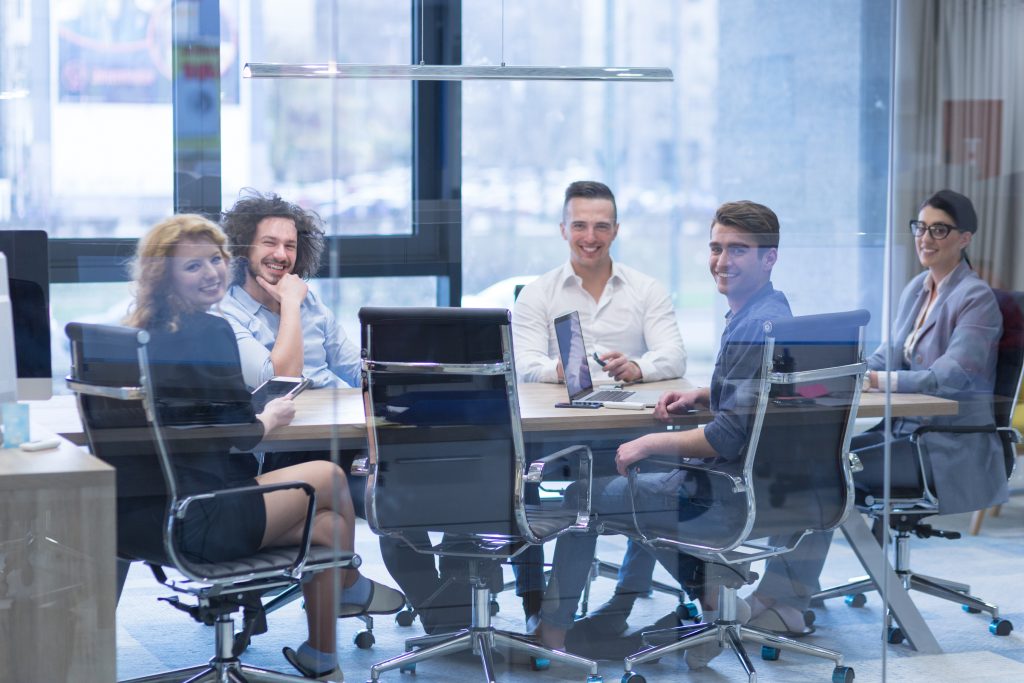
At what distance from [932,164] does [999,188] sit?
233mm

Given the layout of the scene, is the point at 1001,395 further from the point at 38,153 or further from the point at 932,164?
the point at 38,153

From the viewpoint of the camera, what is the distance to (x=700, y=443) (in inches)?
128

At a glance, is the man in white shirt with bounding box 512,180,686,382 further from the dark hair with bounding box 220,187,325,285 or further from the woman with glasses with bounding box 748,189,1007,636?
the woman with glasses with bounding box 748,189,1007,636

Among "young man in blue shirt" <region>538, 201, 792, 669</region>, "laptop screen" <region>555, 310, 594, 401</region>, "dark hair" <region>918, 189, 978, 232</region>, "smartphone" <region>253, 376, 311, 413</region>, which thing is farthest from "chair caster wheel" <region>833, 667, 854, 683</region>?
"smartphone" <region>253, 376, 311, 413</region>

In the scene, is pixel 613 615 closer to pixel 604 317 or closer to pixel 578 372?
pixel 578 372

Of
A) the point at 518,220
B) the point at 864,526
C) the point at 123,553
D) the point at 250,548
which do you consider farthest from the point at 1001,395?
the point at 123,553

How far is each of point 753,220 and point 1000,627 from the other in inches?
61.3

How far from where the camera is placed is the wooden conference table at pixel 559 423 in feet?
9.70

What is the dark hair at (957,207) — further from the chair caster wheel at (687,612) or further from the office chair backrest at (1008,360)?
the chair caster wheel at (687,612)

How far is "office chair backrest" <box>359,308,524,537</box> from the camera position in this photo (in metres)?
2.93

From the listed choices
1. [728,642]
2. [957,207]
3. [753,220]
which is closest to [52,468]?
[728,642]

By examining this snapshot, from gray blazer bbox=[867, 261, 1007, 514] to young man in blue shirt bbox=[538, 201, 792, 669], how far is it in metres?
0.48

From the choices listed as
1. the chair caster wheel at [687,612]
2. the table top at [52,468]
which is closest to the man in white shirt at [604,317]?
the chair caster wheel at [687,612]

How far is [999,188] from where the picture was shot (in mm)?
3648
